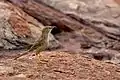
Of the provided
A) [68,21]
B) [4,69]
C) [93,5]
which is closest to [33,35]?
[68,21]

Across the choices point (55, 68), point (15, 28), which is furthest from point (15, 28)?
point (55, 68)

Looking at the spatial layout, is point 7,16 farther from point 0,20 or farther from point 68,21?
point 68,21

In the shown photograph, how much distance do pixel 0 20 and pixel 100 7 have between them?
8.55 feet

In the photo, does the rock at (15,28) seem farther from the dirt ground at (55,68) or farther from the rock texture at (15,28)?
the dirt ground at (55,68)

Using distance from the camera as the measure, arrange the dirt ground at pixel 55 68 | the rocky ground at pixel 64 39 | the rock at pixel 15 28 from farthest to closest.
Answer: the rock at pixel 15 28 → the rocky ground at pixel 64 39 → the dirt ground at pixel 55 68

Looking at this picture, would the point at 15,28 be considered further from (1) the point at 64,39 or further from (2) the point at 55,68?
(2) the point at 55,68

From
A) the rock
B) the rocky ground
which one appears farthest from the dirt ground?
the rock

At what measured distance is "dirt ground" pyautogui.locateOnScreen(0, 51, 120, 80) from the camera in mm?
4113

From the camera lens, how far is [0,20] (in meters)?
5.59

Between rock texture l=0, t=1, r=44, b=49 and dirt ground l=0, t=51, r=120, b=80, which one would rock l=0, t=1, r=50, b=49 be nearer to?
rock texture l=0, t=1, r=44, b=49

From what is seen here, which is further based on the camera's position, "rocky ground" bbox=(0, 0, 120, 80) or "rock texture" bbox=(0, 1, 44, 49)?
"rock texture" bbox=(0, 1, 44, 49)

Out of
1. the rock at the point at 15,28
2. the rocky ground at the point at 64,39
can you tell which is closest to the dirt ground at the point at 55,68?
the rocky ground at the point at 64,39

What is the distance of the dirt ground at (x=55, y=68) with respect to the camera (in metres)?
4.11

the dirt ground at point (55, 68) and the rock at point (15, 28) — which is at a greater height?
A: the rock at point (15, 28)
